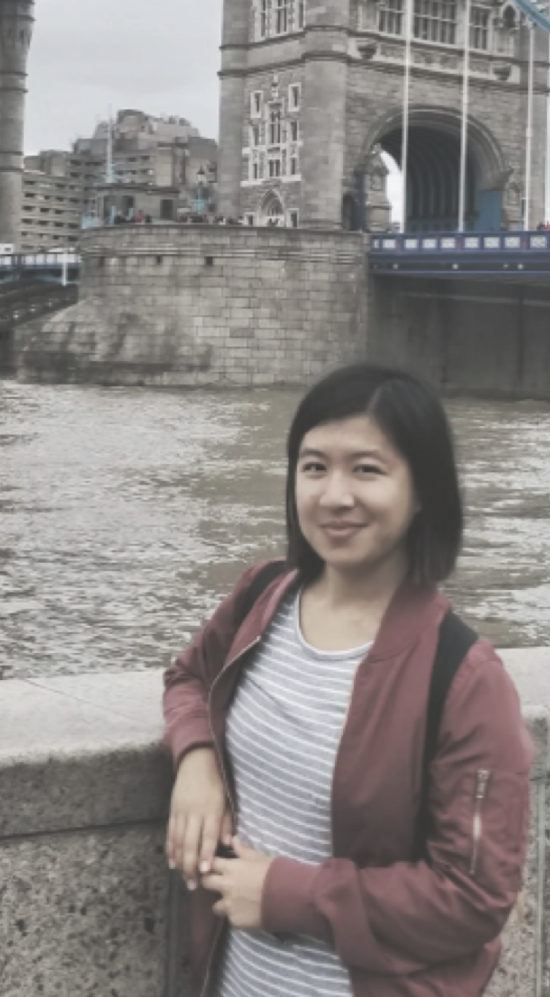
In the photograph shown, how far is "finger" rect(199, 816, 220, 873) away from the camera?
2377 millimetres

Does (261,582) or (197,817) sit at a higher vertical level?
(261,582)

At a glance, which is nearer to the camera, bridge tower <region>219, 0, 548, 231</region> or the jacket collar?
the jacket collar

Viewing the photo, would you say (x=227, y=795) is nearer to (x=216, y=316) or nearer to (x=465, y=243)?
(x=465, y=243)

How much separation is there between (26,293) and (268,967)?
4984 cm

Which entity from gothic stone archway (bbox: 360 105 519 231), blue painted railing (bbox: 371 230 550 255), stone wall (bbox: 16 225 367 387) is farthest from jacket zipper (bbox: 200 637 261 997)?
gothic stone archway (bbox: 360 105 519 231)

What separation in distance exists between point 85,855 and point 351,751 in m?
0.57

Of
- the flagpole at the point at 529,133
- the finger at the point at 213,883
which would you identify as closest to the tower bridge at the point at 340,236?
the flagpole at the point at 529,133

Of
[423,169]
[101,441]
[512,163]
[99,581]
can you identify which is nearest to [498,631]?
[99,581]

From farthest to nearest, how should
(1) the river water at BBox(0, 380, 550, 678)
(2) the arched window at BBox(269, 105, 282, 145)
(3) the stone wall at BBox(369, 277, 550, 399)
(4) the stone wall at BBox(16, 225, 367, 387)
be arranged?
(2) the arched window at BBox(269, 105, 282, 145) < (3) the stone wall at BBox(369, 277, 550, 399) < (4) the stone wall at BBox(16, 225, 367, 387) < (1) the river water at BBox(0, 380, 550, 678)

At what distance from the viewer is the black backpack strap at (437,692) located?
221 cm

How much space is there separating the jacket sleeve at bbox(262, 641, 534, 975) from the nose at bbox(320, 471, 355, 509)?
32 cm

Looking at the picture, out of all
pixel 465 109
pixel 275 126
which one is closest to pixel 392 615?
pixel 465 109

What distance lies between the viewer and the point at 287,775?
231 cm

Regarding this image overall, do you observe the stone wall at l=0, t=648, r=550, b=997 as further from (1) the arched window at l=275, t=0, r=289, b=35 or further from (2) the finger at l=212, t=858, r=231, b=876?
(1) the arched window at l=275, t=0, r=289, b=35
